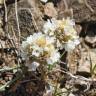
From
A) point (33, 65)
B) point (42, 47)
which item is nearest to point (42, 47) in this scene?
point (42, 47)

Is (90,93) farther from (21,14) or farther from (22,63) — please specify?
(21,14)

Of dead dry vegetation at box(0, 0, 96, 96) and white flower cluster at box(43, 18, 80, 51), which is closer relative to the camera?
white flower cluster at box(43, 18, 80, 51)

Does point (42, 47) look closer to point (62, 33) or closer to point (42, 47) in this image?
point (42, 47)

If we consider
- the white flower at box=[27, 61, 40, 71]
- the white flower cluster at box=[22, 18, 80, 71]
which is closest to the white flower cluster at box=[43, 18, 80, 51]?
the white flower cluster at box=[22, 18, 80, 71]

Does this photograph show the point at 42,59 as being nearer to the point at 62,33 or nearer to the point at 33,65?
the point at 33,65

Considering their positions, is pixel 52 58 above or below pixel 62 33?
below

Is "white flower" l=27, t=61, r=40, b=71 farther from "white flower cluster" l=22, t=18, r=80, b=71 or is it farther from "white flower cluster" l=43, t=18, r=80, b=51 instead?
"white flower cluster" l=43, t=18, r=80, b=51

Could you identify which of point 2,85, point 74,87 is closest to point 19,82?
point 2,85
